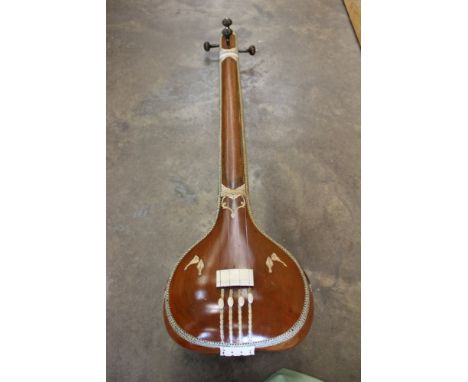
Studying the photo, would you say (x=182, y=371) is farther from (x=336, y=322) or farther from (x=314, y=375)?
(x=336, y=322)

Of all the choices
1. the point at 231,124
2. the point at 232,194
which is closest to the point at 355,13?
the point at 231,124

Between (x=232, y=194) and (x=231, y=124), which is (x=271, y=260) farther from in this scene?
(x=231, y=124)

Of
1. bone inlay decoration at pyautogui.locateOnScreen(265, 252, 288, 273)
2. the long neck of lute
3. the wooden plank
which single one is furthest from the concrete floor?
bone inlay decoration at pyautogui.locateOnScreen(265, 252, 288, 273)

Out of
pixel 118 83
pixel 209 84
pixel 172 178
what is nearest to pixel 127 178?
pixel 172 178

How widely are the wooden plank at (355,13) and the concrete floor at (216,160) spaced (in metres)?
0.05

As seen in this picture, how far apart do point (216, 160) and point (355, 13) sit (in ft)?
5.09

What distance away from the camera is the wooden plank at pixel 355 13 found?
2463mm

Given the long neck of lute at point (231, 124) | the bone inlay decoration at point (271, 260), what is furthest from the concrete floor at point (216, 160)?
the bone inlay decoration at point (271, 260)

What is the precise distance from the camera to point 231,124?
1766mm

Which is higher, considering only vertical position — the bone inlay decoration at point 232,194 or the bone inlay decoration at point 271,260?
the bone inlay decoration at point 232,194

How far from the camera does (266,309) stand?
4.44ft

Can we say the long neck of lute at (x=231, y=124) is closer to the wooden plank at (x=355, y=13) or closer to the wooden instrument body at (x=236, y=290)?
the wooden instrument body at (x=236, y=290)

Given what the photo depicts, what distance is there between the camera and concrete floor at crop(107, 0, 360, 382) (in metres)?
1.85

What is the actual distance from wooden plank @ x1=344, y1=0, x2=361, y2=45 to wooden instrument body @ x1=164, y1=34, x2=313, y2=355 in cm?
149
